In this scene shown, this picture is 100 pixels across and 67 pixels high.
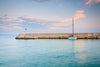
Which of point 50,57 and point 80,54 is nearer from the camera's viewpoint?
point 50,57

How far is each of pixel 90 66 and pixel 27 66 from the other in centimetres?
654

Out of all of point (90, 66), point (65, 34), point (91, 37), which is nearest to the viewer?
point (90, 66)

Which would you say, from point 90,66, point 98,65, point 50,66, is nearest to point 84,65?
point 90,66

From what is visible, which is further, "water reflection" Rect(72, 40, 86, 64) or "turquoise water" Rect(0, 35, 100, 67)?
"water reflection" Rect(72, 40, 86, 64)

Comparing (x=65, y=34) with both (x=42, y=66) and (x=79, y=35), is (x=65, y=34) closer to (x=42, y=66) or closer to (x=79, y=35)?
(x=79, y=35)

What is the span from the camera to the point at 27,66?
39.1 ft

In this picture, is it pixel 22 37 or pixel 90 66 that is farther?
pixel 22 37

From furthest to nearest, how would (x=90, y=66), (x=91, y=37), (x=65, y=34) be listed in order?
(x=65, y=34), (x=91, y=37), (x=90, y=66)

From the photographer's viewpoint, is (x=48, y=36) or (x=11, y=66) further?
(x=48, y=36)

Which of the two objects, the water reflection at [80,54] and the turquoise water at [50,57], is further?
the water reflection at [80,54]

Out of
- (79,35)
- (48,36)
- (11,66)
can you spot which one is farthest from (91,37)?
(11,66)

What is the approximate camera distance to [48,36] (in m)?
57.3

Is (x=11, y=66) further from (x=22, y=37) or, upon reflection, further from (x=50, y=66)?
(x=22, y=37)

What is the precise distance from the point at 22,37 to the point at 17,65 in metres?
46.6
